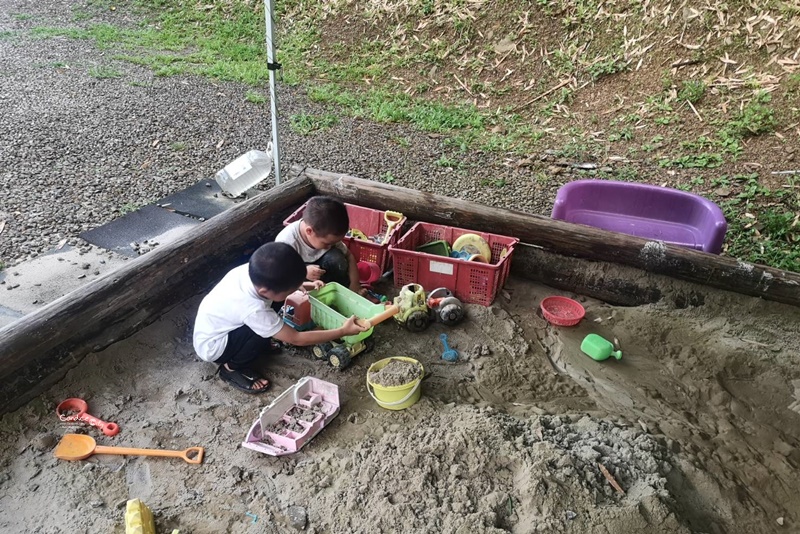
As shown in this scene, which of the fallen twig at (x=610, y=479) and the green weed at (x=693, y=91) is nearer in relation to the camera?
the fallen twig at (x=610, y=479)

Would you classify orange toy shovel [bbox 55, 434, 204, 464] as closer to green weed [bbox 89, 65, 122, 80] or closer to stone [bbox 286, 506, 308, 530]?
stone [bbox 286, 506, 308, 530]

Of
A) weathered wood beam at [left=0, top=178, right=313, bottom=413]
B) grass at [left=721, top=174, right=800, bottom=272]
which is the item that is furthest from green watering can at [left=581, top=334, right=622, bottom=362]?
weathered wood beam at [left=0, top=178, right=313, bottom=413]

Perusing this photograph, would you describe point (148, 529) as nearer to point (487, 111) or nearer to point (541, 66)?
point (487, 111)

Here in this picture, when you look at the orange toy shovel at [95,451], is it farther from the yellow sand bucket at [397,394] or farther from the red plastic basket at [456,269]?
the red plastic basket at [456,269]

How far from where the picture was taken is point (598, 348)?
3.13 meters

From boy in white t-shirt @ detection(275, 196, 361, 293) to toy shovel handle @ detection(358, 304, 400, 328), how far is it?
18.0 inches

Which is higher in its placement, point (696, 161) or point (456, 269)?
point (696, 161)

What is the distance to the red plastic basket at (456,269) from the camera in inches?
135

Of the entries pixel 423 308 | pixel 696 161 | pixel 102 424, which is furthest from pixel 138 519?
pixel 696 161

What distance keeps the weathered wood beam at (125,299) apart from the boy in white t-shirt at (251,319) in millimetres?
462

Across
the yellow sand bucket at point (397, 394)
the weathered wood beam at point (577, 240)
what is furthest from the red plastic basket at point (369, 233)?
the yellow sand bucket at point (397, 394)

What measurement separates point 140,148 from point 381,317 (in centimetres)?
375

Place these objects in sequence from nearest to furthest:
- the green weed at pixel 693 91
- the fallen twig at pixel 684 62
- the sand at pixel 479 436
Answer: the sand at pixel 479 436, the green weed at pixel 693 91, the fallen twig at pixel 684 62

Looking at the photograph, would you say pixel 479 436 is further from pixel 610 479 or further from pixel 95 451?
pixel 95 451
